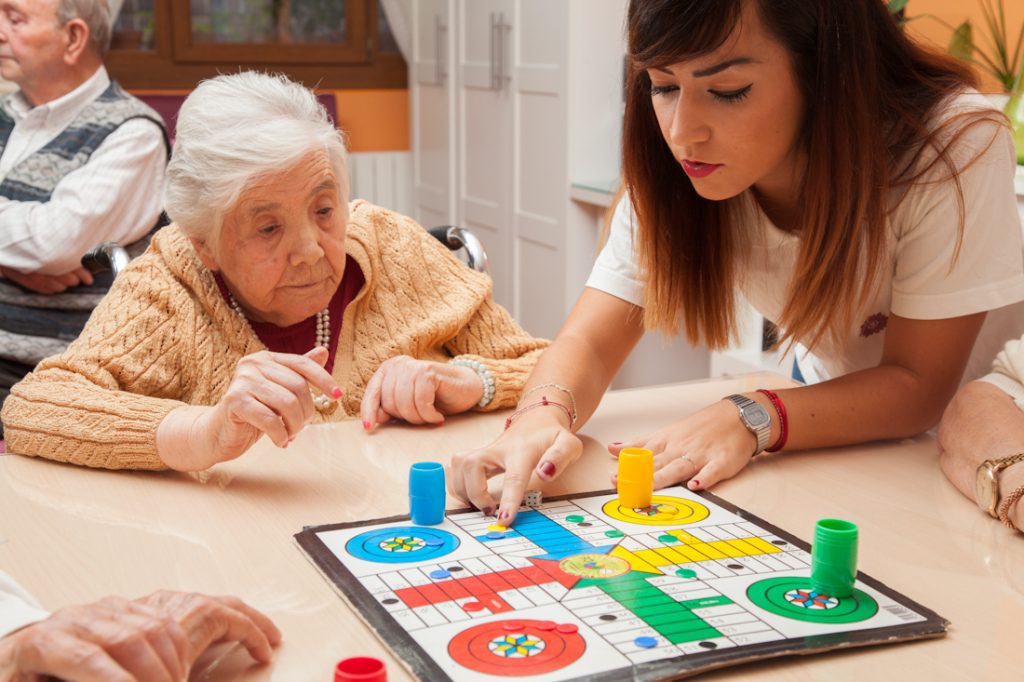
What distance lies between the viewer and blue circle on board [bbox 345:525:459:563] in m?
1.02

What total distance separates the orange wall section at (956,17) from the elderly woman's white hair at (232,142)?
5.86 feet

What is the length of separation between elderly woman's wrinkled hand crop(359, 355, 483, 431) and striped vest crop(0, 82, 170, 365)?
122cm

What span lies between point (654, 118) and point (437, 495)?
0.63m

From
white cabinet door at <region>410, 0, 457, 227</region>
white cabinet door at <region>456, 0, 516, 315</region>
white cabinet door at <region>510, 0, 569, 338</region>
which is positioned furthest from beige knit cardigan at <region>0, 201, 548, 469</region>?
white cabinet door at <region>410, 0, 457, 227</region>

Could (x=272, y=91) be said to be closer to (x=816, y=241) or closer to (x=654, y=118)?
(x=654, y=118)

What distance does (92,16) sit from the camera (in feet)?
8.79

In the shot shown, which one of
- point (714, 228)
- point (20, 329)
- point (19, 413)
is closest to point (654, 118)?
point (714, 228)

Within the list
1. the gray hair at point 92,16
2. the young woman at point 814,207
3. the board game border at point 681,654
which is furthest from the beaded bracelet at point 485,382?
the gray hair at point 92,16

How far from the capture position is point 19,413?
4.50ft

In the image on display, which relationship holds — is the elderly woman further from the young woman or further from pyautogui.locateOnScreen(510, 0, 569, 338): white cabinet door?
pyautogui.locateOnScreen(510, 0, 569, 338): white cabinet door

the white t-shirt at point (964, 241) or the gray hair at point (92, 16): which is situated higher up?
the gray hair at point (92, 16)

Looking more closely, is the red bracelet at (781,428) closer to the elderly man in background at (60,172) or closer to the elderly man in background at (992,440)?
the elderly man in background at (992,440)

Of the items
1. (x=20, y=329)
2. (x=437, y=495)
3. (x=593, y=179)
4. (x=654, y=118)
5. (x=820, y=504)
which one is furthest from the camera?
(x=593, y=179)

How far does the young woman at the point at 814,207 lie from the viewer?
125cm
